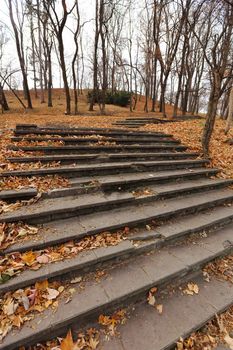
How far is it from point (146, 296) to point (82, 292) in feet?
2.05

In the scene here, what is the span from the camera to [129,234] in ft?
8.62

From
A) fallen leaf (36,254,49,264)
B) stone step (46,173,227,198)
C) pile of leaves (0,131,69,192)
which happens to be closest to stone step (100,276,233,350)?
fallen leaf (36,254,49,264)

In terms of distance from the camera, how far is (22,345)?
1.56 meters

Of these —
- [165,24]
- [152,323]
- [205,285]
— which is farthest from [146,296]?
[165,24]

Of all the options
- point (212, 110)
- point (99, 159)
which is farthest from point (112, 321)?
point (212, 110)

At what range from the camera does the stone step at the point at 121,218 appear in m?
2.31

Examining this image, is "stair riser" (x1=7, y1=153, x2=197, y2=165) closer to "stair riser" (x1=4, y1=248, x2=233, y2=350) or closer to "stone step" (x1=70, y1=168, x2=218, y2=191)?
"stone step" (x1=70, y1=168, x2=218, y2=191)

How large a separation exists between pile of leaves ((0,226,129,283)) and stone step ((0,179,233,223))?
0.62 ft

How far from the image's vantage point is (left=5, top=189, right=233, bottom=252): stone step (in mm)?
2305

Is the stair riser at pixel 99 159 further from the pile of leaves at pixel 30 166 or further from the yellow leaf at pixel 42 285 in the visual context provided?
the yellow leaf at pixel 42 285

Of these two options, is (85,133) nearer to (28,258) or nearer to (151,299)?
(28,258)

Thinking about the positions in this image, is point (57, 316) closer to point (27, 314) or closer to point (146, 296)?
point (27, 314)

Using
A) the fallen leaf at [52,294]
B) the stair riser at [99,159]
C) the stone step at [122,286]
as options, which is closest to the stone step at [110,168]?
the stair riser at [99,159]

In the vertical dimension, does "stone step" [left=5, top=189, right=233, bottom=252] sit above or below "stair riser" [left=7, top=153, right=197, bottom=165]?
below
